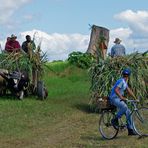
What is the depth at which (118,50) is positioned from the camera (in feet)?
59.7

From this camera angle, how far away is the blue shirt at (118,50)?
18045 millimetres

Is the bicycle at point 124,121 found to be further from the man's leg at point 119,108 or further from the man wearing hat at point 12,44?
the man wearing hat at point 12,44

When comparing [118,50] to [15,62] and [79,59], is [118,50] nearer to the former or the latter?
[15,62]

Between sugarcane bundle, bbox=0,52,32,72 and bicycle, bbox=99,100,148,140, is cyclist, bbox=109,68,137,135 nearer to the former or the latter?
bicycle, bbox=99,100,148,140

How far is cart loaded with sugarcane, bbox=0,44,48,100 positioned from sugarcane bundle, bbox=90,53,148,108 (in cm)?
296

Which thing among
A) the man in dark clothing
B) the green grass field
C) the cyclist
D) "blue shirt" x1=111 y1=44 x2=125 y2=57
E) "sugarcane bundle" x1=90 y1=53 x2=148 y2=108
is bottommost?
the green grass field

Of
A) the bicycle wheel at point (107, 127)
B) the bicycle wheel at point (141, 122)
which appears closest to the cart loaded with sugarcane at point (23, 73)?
the bicycle wheel at point (107, 127)

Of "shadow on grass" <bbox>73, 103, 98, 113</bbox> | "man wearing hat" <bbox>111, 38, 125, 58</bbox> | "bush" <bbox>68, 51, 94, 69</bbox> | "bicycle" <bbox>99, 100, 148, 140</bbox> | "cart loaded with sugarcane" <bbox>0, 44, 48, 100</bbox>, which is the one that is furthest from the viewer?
"bush" <bbox>68, 51, 94, 69</bbox>

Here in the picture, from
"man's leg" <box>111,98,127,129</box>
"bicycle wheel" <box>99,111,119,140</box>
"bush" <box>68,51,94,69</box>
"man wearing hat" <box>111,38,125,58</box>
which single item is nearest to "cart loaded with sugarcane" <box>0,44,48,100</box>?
"man wearing hat" <box>111,38,125,58</box>

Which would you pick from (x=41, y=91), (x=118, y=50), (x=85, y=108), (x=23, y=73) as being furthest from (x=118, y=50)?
(x=23, y=73)

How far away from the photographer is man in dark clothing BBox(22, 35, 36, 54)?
20078mm

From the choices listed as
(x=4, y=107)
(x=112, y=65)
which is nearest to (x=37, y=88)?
(x=4, y=107)

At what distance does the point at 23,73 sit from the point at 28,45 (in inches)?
44.1

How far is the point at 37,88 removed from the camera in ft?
65.7
